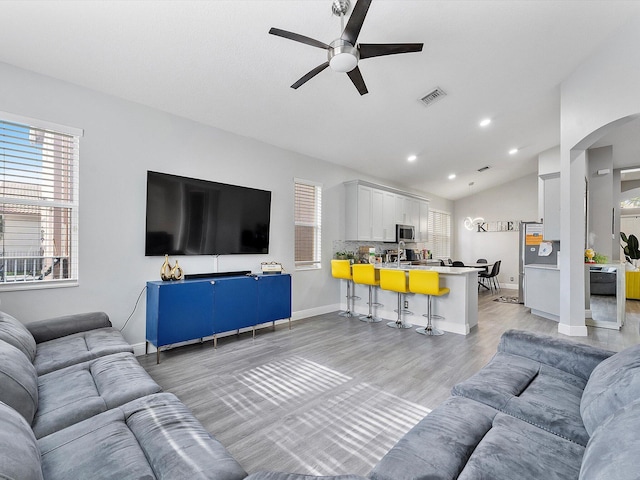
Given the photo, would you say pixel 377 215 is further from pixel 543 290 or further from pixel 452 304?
pixel 543 290

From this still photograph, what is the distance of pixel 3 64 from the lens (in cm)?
285

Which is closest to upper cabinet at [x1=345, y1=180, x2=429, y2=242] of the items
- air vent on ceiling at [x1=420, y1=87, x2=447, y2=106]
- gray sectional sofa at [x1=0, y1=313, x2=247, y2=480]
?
air vent on ceiling at [x1=420, y1=87, x2=447, y2=106]

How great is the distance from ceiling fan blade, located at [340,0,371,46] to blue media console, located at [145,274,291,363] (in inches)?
120

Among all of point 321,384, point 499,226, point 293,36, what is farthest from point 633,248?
point 293,36

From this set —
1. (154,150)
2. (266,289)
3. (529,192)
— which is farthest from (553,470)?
(529,192)

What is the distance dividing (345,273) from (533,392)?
13.2ft

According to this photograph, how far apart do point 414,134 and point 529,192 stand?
614 cm

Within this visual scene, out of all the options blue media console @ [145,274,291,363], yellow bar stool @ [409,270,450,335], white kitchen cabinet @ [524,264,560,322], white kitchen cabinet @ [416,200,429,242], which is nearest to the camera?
blue media console @ [145,274,291,363]

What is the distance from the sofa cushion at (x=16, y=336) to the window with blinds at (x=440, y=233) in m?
9.37

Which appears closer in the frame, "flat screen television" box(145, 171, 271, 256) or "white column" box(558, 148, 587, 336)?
"flat screen television" box(145, 171, 271, 256)

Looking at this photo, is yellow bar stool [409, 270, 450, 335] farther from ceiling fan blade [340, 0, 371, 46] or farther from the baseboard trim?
ceiling fan blade [340, 0, 371, 46]

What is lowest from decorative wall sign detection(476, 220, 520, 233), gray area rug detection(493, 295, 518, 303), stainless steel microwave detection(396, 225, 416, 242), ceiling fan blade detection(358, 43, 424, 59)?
gray area rug detection(493, 295, 518, 303)

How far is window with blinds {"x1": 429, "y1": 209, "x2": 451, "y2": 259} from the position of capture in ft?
32.1

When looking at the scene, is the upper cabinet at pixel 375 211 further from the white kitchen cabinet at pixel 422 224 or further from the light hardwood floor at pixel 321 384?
the light hardwood floor at pixel 321 384
